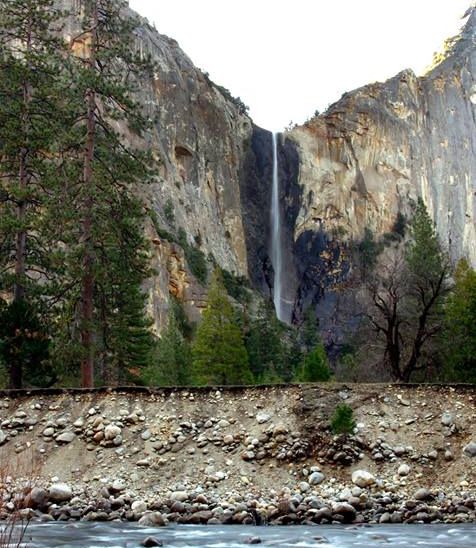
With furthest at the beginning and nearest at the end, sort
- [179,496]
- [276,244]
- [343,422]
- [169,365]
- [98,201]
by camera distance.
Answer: [276,244] < [169,365] < [98,201] < [343,422] < [179,496]

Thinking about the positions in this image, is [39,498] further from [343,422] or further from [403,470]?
[403,470]

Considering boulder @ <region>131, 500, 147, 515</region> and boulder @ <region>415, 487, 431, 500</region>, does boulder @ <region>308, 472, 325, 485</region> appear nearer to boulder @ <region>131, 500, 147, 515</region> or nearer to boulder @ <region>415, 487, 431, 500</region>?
boulder @ <region>415, 487, 431, 500</region>

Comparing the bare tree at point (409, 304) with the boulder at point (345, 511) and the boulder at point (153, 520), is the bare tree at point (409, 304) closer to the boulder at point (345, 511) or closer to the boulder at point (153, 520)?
the boulder at point (345, 511)

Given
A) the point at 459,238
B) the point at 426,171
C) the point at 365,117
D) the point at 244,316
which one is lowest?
the point at 244,316

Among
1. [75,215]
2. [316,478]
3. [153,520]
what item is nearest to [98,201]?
[75,215]

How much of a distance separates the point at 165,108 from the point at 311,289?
26913mm

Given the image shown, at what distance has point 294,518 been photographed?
14.0m

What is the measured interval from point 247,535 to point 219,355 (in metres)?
25.6

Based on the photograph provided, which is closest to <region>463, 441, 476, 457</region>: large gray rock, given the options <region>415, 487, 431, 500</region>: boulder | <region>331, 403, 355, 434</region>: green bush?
<region>415, 487, 431, 500</region>: boulder

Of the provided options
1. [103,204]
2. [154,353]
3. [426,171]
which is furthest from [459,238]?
[103,204]

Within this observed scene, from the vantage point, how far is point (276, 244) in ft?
297

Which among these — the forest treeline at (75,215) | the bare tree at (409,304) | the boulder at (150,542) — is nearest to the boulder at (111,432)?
the forest treeline at (75,215)

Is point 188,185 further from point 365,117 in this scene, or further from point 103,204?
point 103,204

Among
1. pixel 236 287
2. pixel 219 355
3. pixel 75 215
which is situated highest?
pixel 236 287
